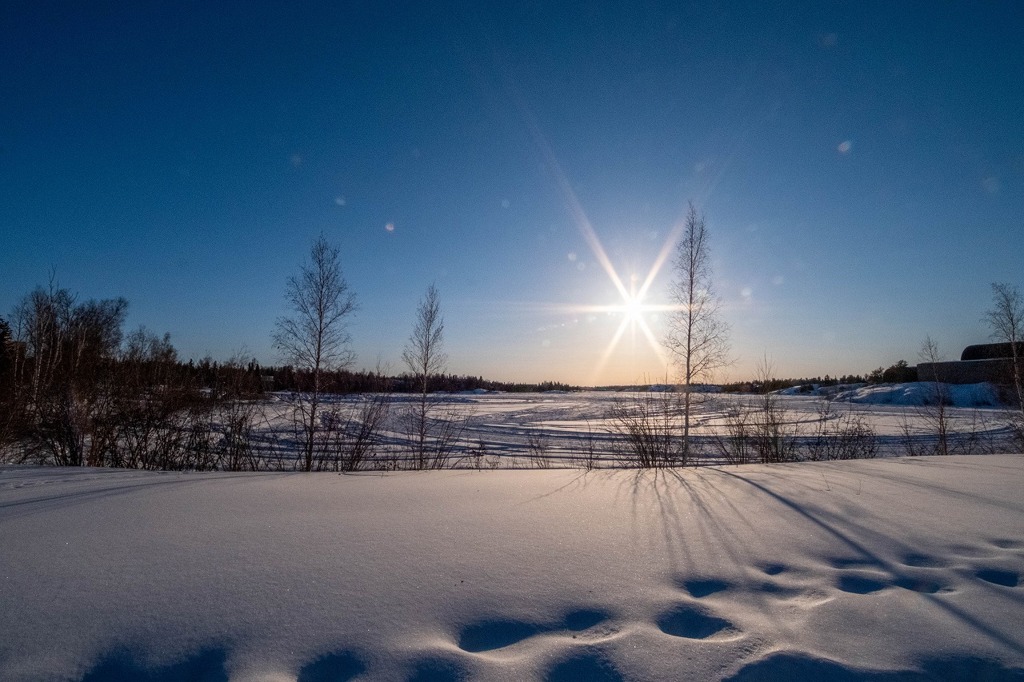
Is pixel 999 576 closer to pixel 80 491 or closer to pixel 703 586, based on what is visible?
pixel 703 586

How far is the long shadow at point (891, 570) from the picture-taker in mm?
1729

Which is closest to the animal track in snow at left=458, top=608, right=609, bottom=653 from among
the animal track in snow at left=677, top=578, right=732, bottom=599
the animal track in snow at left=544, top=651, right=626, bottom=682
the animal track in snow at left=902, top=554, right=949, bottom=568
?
the animal track in snow at left=544, top=651, right=626, bottom=682

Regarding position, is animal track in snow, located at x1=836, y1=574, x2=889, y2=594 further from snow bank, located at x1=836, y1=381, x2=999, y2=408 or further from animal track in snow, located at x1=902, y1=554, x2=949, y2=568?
snow bank, located at x1=836, y1=381, x2=999, y2=408

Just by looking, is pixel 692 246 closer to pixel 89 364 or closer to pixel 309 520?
pixel 309 520

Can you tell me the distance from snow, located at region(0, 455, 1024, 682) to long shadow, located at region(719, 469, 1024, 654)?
13mm

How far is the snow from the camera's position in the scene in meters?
1.58

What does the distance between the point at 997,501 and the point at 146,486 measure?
24.9 feet

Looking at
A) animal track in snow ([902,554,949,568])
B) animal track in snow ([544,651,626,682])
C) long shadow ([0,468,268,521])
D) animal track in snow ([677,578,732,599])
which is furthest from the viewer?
long shadow ([0,468,268,521])

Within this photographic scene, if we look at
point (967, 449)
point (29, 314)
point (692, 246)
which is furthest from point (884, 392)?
point (29, 314)

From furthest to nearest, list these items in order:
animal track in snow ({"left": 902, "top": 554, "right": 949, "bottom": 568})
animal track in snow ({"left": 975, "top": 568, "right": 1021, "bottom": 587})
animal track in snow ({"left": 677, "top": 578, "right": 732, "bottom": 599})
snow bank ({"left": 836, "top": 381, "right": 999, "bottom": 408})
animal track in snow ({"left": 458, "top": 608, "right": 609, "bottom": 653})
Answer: snow bank ({"left": 836, "top": 381, "right": 999, "bottom": 408}) < animal track in snow ({"left": 902, "top": 554, "right": 949, "bottom": 568}) < animal track in snow ({"left": 975, "top": 568, "right": 1021, "bottom": 587}) < animal track in snow ({"left": 677, "top": 578, "right": 732, "bottom": 599}) < animal track in snow ({"left": 458, "top": 608, "right": 609, "bottom": 653})

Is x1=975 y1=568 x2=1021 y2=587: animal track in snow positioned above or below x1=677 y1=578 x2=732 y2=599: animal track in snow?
above

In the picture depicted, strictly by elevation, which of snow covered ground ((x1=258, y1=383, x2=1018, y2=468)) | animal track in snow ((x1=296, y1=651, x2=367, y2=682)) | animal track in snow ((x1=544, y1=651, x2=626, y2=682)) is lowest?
snow covered ground ((x1=258, y1=383, x2=1018, y2=468))

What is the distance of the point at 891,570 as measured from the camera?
2.39 metres

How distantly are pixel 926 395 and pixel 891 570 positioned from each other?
102 ft
